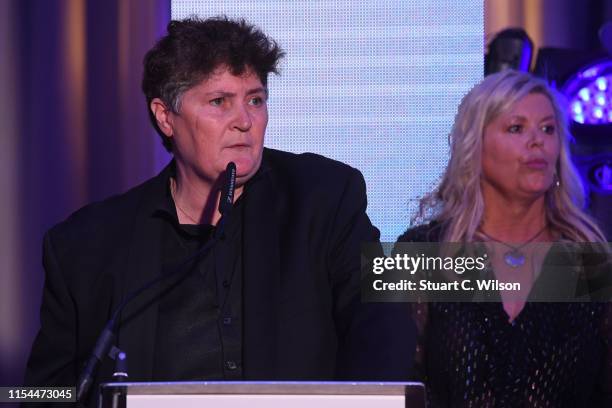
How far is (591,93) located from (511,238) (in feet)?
1.33

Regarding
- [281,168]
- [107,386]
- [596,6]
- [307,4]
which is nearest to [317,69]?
[307,4]

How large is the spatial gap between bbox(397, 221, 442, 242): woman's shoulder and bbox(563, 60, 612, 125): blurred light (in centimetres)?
42

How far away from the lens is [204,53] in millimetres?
2012

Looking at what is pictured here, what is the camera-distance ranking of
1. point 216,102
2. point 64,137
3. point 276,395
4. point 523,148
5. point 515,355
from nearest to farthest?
point 276,395 < point 216,102 < point 515,355 < point 523,148 < point 64,137

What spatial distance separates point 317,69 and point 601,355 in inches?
38.5

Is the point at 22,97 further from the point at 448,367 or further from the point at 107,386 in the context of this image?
the point at 107,386

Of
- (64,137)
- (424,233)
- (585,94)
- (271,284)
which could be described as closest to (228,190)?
(271,284)

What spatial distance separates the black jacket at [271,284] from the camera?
184 cm

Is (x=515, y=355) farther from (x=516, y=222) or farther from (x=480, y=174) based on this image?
(x=480, y=174)

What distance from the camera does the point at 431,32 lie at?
252 cm

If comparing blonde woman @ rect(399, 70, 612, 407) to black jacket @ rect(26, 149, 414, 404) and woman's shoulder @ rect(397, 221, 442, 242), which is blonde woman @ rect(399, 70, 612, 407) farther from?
black jacket @ rect(26, 149, 414, 404)

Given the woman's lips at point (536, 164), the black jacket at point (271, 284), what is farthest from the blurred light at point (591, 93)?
the black jacket at point (271, 284)

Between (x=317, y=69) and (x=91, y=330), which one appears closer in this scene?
(x=91, y=330)

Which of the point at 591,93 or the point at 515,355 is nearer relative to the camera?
the point at 515,355
